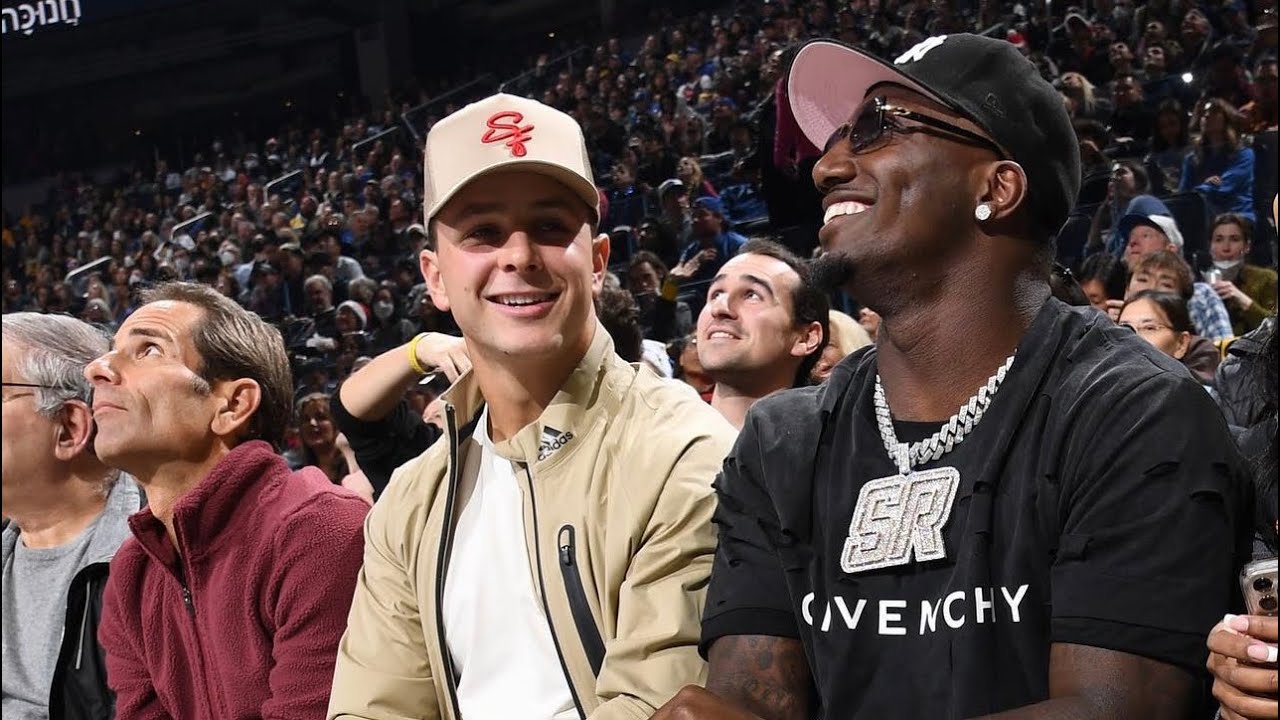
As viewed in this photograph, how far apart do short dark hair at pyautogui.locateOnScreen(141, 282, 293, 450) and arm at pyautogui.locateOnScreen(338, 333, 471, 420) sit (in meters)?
0.27

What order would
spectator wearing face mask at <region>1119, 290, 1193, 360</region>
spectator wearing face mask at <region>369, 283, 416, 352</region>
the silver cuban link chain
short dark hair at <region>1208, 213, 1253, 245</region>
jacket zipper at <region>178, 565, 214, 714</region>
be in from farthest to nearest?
spectator wearing face mask at <region>369, 283, 416, 352</region> < short dark hair at <region>1208, 213, 1253, 245</region> < spectator wearing face mask at <region>1119, 290, 1193, 360</region> < jacket zipper at <region>178, 565, 214, 714</region> < the silver cuban link chain

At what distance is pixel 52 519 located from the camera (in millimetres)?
2809

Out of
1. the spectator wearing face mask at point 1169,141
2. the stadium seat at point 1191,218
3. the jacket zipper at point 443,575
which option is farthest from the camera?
the spectator wearing face mask at point 1169,141

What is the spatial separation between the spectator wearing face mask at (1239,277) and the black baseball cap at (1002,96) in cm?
330

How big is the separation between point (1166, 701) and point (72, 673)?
81.9 inches

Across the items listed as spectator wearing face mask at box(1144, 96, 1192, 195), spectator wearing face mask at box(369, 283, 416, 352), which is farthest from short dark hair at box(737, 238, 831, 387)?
spectator wearing face mask at box(369, 283, 416, 352)

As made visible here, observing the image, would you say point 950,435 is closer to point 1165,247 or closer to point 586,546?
point 586,546

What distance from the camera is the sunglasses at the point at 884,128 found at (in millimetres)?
1549

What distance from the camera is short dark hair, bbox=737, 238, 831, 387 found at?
10.1 feet

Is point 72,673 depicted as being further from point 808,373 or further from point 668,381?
point 808,373

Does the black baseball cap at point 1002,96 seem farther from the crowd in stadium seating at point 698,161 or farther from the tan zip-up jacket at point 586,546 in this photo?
the crowd in stadium seating at point 698,161

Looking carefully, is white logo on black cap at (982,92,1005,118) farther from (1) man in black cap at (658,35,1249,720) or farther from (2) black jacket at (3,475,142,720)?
(2) black jacket at (3,475,142,720)

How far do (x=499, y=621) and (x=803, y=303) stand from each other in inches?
54.9

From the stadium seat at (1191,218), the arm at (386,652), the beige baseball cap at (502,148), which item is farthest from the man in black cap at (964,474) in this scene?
the stadium seat at (1191,218)
